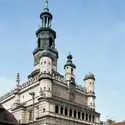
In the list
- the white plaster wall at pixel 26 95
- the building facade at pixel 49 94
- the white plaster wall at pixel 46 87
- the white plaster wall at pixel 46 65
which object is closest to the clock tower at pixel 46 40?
the building facade at pixel 49 94

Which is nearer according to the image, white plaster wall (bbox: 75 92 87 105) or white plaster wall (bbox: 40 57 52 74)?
white plaster wall (bbox: 40 57 52 74)

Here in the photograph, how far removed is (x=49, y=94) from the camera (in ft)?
246

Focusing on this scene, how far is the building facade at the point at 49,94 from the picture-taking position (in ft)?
243

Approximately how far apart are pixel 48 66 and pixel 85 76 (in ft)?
45.3

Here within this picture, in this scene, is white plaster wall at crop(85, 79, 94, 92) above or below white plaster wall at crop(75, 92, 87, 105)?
above

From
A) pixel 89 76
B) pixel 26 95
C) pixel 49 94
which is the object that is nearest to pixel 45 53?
pixel 49 94

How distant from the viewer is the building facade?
74000 mm

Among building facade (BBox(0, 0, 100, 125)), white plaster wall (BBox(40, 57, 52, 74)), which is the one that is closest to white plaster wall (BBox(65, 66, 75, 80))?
building facade (BBox(0, 0, 100, 125))

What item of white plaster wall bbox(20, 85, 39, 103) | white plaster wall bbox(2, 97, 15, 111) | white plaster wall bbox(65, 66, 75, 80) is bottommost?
white plaster wall bbox(2, 97, 15, 111)

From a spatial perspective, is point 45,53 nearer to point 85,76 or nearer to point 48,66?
point 48,66

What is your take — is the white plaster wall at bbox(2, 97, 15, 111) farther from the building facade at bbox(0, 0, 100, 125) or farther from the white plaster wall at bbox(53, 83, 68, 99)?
the white plaster wall at bbox(53, 83, 68, 99)

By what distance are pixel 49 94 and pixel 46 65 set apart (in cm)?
754

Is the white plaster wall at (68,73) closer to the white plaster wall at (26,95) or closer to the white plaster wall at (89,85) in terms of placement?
the white plaster wall at (89,85)

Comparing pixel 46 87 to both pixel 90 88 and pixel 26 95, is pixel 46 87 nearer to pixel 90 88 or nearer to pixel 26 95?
pixel 26 95
